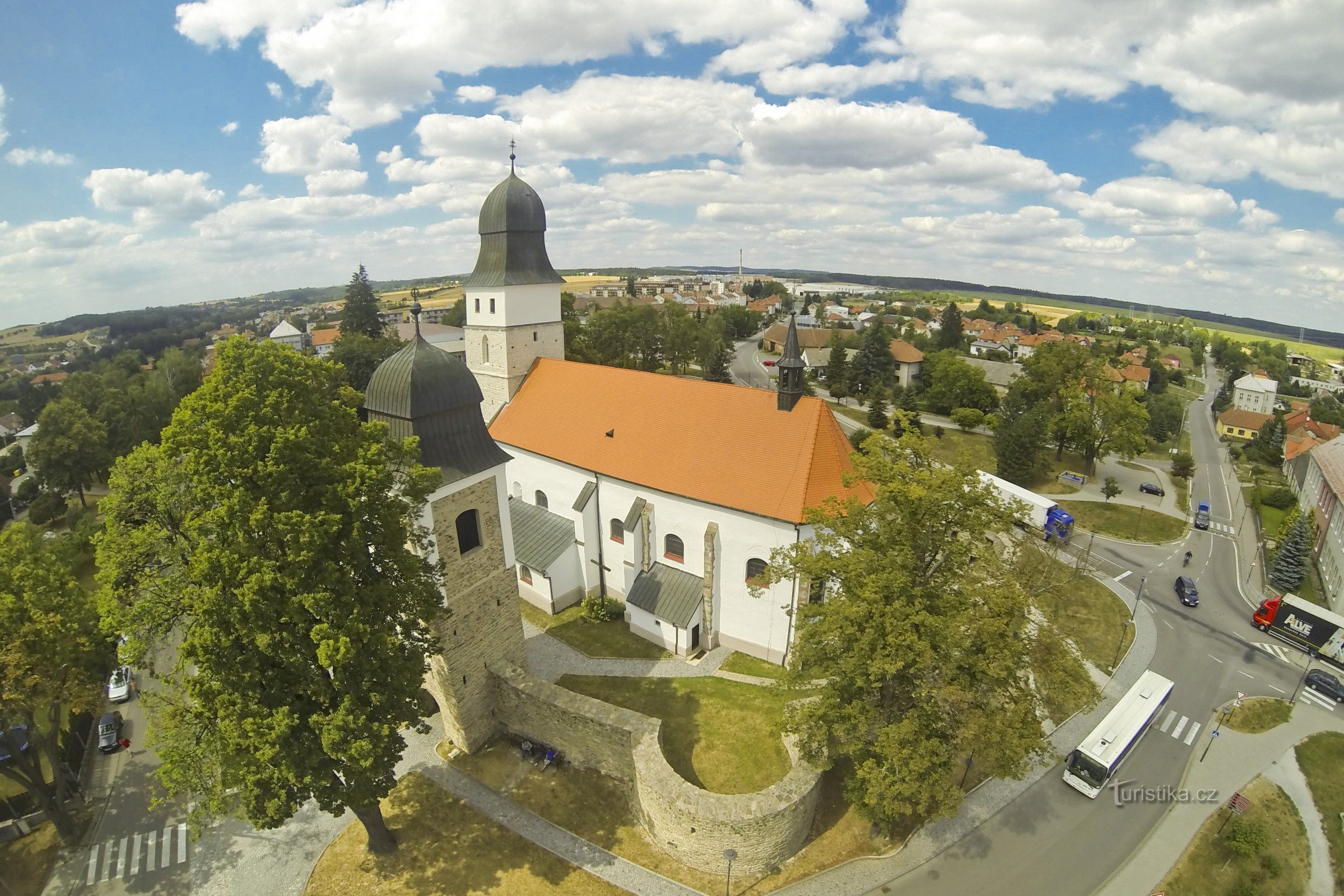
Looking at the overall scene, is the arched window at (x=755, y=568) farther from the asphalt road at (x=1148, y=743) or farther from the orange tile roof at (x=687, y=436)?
the asphalt road at (x=1148, y=743)

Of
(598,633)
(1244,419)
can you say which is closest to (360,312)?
(598,633)

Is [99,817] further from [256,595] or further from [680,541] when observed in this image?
Answer: [680,541]

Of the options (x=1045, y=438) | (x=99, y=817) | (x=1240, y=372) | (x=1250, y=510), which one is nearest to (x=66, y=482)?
(x=99, y=817)

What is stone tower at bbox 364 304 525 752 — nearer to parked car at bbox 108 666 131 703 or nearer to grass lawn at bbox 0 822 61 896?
grass lawn at bbox 0 822 61 896

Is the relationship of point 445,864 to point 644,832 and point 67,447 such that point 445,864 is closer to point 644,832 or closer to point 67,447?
point 644,832

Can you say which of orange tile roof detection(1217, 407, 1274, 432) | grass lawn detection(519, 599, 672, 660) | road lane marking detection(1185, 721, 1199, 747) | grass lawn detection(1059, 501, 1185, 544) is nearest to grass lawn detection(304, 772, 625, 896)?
grass lawn detection(519, 599, 672, 660)

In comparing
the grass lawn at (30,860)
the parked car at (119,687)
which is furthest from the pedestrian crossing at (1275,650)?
the parked car at (119,687)

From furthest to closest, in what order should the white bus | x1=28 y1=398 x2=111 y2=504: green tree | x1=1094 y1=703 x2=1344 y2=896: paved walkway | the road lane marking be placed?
x1=28 y1=398 x2=111 y2=504: green tree
the road lane marking
the white bus
x1=1094 y1=703 x2=1344 y2=896: paved walkway
